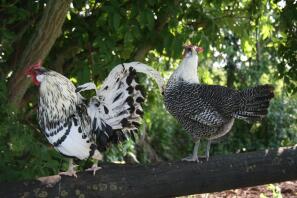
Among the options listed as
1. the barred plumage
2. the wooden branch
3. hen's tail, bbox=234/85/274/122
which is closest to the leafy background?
the wooden branch

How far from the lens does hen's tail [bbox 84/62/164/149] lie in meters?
3.68

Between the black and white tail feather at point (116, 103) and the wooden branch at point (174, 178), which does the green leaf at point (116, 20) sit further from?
the wooden branch at point (174, 178)

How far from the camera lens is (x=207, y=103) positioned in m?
3.80

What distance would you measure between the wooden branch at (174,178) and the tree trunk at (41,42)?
1164mm

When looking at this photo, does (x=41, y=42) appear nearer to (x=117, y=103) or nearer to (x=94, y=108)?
(x=94, y=108)

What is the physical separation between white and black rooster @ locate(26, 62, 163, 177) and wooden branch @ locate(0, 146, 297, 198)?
231mm

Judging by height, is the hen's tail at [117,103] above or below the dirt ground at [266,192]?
above

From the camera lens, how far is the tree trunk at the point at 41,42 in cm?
406

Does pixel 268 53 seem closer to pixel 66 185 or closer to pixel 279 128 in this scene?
pixel 279 128

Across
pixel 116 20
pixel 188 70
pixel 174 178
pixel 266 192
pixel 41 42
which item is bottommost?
pixel 266 192

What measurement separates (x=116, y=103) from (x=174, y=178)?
0.64m

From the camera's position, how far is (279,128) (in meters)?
8.98

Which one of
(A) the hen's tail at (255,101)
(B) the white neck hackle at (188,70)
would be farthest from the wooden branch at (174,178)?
(B) the white neck hackle at (188,70)

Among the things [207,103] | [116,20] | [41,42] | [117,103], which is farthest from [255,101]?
[41,42]
